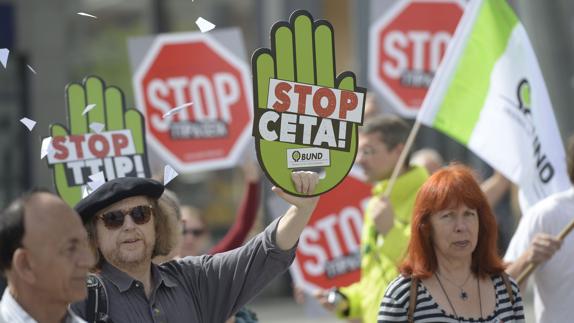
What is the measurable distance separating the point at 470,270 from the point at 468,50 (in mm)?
1781

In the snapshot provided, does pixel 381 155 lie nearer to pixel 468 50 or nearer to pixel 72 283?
pixel 468 50

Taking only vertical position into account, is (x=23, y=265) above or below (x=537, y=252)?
above

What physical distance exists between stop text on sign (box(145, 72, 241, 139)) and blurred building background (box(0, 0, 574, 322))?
18.1 ft

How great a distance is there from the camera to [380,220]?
5.90m

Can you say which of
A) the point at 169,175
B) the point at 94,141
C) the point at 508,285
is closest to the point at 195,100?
the point at 94,141

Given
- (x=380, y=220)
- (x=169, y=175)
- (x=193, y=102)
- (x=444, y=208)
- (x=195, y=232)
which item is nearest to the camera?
(x=444, y=208)

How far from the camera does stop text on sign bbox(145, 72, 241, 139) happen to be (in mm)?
7719

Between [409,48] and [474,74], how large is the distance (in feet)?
5.96

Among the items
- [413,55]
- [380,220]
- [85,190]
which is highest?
[413,55]

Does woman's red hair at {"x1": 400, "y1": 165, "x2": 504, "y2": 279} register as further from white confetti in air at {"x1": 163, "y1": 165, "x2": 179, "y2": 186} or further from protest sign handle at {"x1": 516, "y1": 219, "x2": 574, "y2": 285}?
white confetti in air at {"x1": 163, "y1": 165, "x2": 179, "y2": 186}

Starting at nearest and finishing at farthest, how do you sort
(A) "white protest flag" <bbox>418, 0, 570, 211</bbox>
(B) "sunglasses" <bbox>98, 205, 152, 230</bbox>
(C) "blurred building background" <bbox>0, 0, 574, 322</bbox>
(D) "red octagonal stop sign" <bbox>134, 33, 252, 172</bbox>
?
(B) "sunglasses" <bbox>98, 205, 152, 230</bbox> → (A) "white protest flag" <bbox>418, 0, 570, 211</bbox> → (D) "red octagonal stop sign" <bbox>134, 33, 252, 172</bbox> → (C) "blurred building background" <bbox>0, 0, 574, 322</bbox>

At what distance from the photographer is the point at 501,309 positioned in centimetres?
462

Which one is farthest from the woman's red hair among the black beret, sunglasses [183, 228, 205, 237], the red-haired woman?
sunglasses [183, 228, 205, 237]

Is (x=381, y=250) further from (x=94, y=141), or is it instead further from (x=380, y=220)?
(x=94, y=141)
